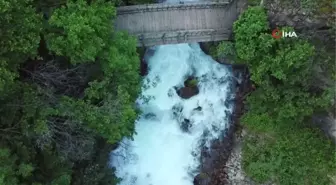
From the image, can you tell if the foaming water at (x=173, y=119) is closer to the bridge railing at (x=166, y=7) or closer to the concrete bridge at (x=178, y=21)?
the concrete bridge at (x=178, y=21)

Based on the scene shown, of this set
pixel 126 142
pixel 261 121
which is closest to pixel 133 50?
pixel 126 142

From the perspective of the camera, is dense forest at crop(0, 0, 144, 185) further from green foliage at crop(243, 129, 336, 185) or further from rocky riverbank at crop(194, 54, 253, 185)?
green foliage at crop(243, 129, 336, 185)

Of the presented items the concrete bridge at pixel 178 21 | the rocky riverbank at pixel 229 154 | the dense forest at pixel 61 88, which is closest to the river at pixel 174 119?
the rocky riverbank at pixel 229 154

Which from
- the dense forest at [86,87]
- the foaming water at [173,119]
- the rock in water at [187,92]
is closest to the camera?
the dense forest at [86,87]

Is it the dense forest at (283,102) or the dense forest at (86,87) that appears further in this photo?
the dense forest at (283,102)

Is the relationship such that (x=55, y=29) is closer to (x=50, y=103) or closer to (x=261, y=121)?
(x=50, y=103)

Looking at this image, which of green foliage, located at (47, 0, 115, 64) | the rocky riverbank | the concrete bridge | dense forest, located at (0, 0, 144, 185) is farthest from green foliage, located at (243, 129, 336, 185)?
green foliage, located at (47, 0, 115, 64)
